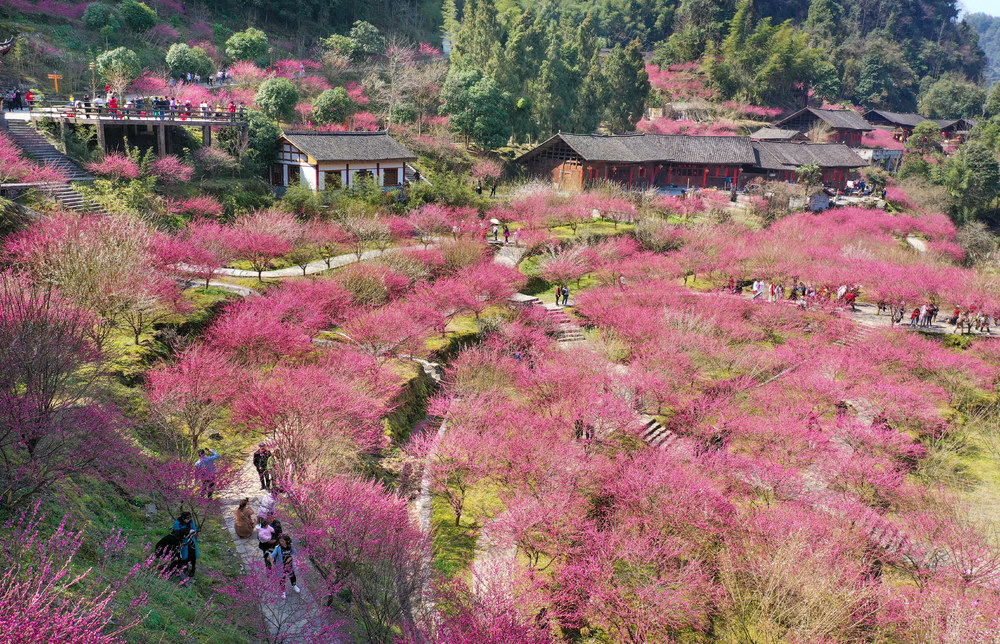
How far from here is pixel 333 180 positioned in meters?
41.7

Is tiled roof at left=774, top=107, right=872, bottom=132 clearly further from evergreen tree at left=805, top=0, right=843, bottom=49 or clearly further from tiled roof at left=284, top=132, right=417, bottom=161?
tiled roof at left=284, top=132, right=417, bottom=161

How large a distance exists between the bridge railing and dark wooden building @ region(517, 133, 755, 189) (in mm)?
26081

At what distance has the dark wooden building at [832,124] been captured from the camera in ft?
250

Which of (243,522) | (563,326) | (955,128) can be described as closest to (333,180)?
(563,326)

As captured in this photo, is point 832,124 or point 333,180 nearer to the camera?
point 333,180

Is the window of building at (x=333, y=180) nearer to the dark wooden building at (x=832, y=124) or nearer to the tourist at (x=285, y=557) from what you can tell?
the tourist at (x=285, y=557)

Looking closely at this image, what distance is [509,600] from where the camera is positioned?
41.3 feet

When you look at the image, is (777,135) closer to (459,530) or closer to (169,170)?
(169,170)

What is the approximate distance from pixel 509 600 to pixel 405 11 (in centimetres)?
8144

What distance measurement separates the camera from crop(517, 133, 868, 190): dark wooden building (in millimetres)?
53500

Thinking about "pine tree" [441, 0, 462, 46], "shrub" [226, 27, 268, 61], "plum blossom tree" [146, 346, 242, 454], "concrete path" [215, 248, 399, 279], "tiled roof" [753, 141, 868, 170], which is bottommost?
"plum blossom tree" [146, 346, 242, 454]

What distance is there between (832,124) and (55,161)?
3115 inches

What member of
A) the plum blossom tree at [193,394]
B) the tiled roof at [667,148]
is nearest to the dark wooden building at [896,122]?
the tiled roof at [667,148]

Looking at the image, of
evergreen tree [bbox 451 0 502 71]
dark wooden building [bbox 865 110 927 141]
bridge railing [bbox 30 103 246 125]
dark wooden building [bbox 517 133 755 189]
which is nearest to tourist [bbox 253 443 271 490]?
bridge railing [bbox 30 103 246 125]
